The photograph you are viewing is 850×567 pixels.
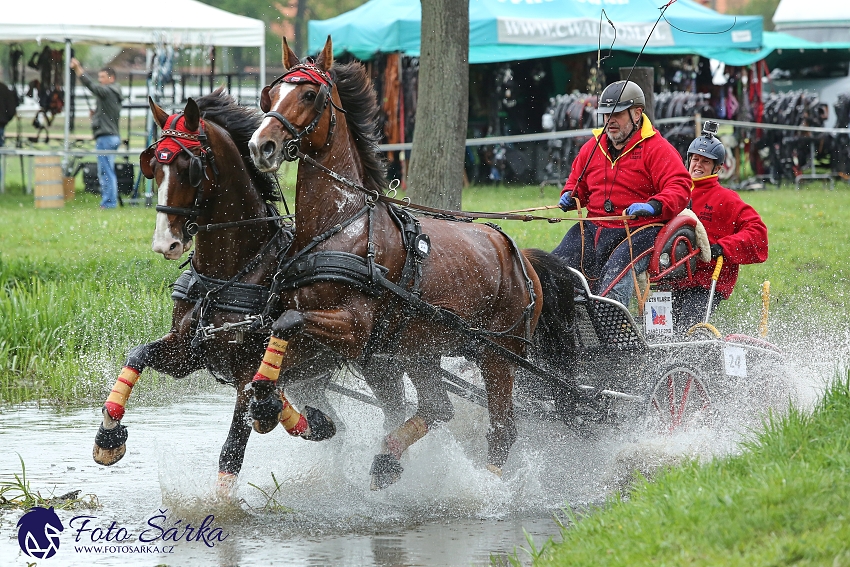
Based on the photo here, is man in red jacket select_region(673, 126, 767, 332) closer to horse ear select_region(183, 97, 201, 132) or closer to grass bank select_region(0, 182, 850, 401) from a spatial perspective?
grass bank select_region(0, 182, 850, 401)

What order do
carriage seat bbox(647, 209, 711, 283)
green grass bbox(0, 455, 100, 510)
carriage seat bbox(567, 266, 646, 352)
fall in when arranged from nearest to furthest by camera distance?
green grass bbox(0, 455, 100, 510)
carriage seat bbox(567, 266, 646, 352)
carriage seat bbox(647, 209, 711, 283)

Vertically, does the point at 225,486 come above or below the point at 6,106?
below

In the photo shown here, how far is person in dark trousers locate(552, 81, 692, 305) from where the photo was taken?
626 cm

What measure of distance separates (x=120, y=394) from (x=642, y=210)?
2981mm

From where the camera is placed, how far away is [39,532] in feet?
15.8

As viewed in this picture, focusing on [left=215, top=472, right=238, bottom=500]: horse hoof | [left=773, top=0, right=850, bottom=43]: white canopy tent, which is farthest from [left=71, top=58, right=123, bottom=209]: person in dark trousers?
[left=773, top=0, right=850, bottom=43]: white canopy tent

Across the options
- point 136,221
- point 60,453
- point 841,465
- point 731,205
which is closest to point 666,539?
point 841,465

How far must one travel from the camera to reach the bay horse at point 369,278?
493cm

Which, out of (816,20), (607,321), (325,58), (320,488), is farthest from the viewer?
(816,20)

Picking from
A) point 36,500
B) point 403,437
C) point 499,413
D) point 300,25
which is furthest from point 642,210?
point 300,25

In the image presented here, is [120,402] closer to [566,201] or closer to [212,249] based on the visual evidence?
[212,249]

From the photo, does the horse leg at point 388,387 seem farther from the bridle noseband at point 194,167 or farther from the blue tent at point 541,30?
the blue tent at point 541,30

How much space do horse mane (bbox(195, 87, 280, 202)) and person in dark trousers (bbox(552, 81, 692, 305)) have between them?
2.09 meters

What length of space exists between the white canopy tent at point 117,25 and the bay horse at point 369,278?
38.1 ft
